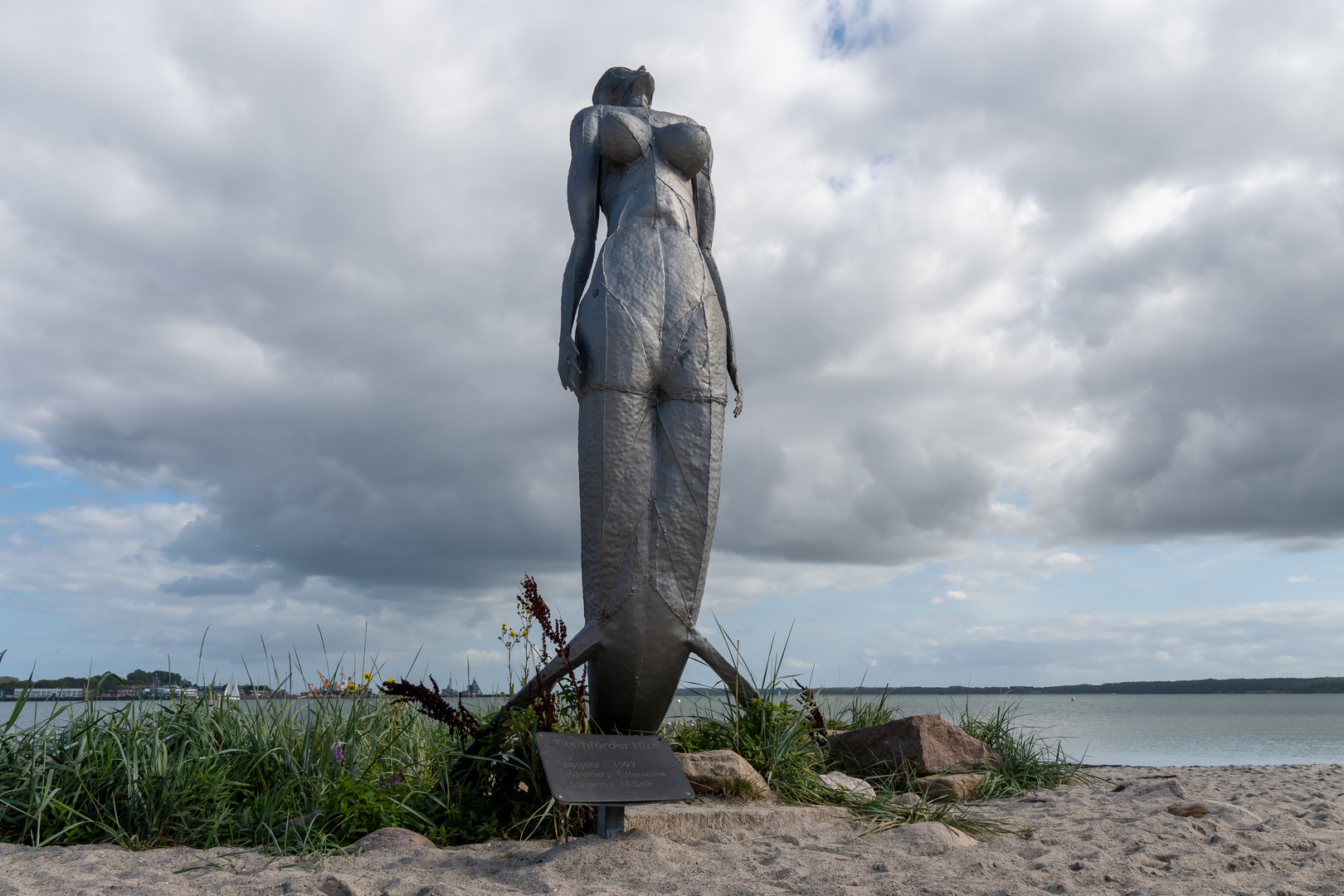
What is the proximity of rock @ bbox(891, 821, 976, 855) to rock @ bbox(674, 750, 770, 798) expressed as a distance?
2.77 ft

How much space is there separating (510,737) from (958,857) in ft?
7.46

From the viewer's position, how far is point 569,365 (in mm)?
5270

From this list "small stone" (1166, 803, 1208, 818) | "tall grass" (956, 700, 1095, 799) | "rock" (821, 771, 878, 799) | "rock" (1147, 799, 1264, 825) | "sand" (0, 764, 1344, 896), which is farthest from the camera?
"tall grass" (956, 700, 1095, 799)

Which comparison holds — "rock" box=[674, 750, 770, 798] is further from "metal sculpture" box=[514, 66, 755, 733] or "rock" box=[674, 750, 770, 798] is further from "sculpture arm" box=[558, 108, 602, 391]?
"sculpture arm" box=[558, 108, 602, 391]

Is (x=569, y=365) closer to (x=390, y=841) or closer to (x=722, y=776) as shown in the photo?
(x=722, y=776)

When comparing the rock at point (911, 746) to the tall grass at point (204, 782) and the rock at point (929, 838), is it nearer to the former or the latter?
the rock at point (929, 838)

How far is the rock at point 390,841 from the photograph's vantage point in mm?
3799

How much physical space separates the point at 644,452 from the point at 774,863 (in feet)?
8.21

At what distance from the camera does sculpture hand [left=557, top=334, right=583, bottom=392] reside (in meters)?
5.27

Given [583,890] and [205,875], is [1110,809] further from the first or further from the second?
[205,875]

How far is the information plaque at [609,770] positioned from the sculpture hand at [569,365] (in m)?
2.15

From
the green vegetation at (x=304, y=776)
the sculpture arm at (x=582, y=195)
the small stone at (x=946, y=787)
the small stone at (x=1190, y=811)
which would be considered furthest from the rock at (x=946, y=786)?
the sculpture arm at (x=582, y=195)

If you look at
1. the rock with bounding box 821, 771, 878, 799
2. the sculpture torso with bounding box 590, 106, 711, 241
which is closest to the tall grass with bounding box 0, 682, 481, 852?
the rock with bounding box 821, 771, 878, 799

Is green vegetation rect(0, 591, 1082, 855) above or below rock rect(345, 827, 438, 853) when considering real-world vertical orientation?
above
